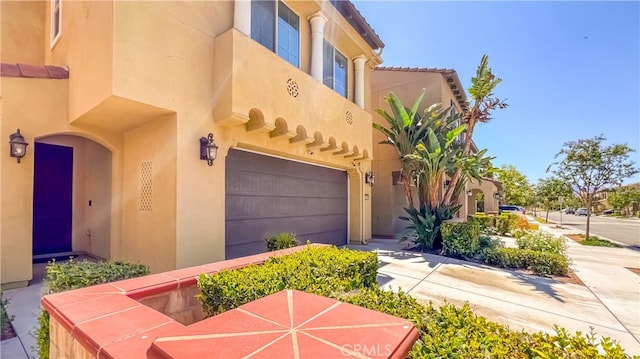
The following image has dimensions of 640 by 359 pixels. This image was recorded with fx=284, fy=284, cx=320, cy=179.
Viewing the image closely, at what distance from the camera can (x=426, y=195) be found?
36.5 ft

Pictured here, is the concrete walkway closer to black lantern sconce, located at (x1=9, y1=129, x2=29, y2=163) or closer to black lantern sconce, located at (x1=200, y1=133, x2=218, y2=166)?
black lantern sconce, located at (x1=9, y1=129, x2=29, y2=163)

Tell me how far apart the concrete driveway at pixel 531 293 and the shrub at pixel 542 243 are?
2.16 feet

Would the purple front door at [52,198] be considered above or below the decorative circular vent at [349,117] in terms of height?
below

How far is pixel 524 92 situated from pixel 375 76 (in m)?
8.10

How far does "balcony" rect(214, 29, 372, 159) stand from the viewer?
602 centimetres

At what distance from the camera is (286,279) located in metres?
3.26

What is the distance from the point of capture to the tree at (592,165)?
1445 cm

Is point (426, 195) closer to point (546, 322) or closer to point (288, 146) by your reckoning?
point (288, 146)

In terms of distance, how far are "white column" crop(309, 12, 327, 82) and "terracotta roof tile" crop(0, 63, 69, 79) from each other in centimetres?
622

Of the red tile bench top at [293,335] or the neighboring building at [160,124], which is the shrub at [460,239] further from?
the red tile bench top at [293,335]

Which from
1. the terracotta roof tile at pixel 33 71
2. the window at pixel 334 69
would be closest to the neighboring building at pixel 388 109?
the window at pixel 334 69

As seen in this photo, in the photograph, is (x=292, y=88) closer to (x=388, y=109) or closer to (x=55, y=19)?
(x=55, y=19)

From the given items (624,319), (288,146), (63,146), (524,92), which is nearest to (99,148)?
(63,146)

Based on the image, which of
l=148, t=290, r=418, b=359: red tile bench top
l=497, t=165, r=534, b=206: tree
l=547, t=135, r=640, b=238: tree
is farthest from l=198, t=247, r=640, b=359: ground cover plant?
l=497, t=165, r=534, b=206: tree
